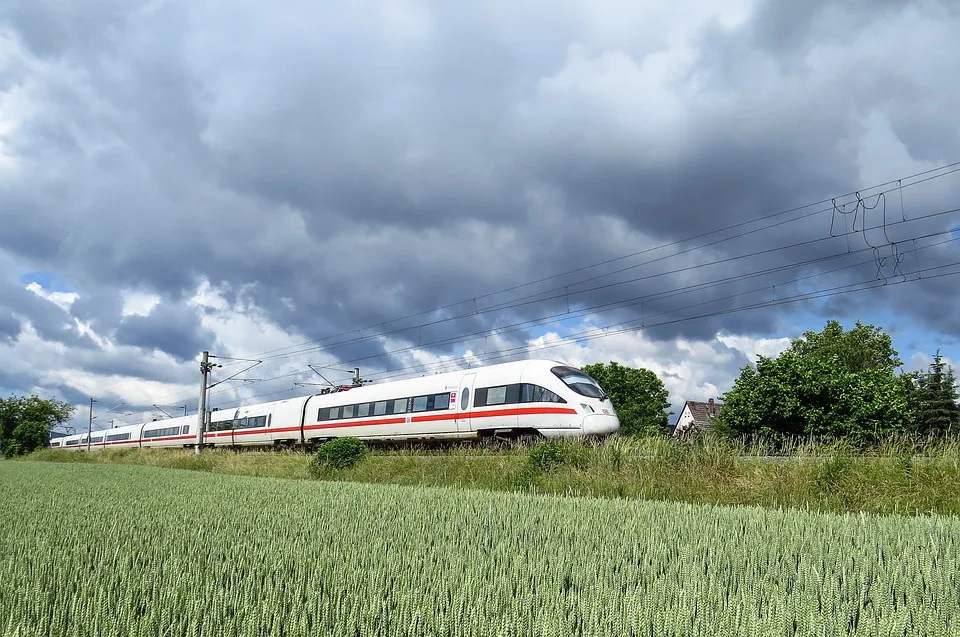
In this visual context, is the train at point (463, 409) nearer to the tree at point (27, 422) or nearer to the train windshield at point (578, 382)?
the train windshield at point (578, 382)

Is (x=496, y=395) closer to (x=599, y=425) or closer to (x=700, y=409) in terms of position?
(x=599, y=425)

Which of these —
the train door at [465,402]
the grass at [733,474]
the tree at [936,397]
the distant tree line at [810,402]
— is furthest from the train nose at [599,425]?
the tree at [936,397]

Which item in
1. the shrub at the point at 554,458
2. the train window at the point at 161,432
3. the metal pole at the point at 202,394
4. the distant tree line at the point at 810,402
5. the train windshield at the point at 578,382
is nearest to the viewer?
the shrub at the point at 554,458

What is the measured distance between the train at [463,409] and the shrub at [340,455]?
4.24 m

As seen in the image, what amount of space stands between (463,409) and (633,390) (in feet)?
119

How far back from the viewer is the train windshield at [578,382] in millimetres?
18375

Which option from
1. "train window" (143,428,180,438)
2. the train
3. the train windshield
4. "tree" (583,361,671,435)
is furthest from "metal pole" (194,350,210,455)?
"tree" (583,361,671,435)

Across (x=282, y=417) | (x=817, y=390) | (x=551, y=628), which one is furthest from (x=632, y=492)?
(x=282, y=417)

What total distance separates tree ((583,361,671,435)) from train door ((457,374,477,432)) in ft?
110

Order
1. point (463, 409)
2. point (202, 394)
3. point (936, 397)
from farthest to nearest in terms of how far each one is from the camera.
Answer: point (936, 397), point (202, 394), point (463, 409)

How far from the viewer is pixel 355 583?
3383mm

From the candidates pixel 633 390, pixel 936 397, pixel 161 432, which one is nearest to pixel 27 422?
pixel 161 432

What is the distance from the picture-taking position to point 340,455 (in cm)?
1661

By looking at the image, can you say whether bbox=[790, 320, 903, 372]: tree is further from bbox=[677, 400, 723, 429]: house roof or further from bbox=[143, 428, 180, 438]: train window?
bbox=[143, 428, 180, 438]: train window
